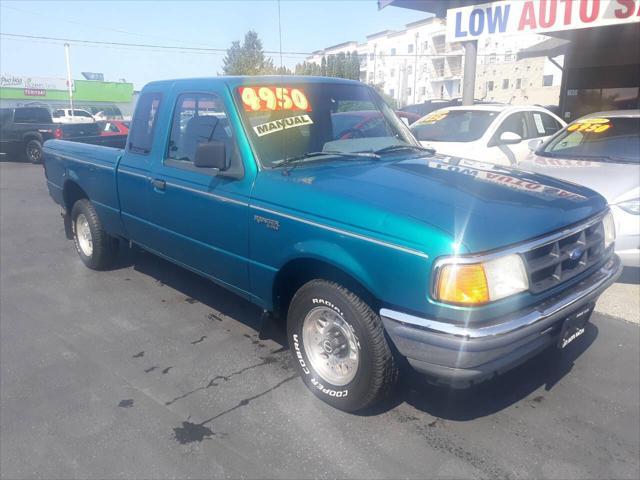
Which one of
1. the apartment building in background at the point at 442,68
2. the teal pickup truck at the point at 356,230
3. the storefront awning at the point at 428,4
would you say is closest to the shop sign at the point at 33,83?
the apartment building in background at the point at 442,68

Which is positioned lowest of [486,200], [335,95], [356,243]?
[356,243]

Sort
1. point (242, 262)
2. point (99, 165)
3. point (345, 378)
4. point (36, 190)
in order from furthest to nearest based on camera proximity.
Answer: point (36, 190), point (99, 165), point (242, 262), point (345, 378)

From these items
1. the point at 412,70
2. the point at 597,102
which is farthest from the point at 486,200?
the point at 412,70

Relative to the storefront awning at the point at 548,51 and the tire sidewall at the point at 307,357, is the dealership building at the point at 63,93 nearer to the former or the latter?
the storefront awning at the point at 548,51

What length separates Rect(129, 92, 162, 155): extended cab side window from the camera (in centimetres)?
450

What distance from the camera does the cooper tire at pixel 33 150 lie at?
17.5 m

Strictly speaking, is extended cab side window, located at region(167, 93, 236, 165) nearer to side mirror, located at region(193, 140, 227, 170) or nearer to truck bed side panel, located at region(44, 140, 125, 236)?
side mirror, located at region(193, 140, 227, 170)

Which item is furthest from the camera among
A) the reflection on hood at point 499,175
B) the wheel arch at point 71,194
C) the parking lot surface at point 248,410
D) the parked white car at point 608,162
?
the wheel arch at point 71,194

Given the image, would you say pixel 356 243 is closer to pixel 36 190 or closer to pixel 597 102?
pixel 36 190

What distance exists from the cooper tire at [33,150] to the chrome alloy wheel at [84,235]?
13497 millimetres

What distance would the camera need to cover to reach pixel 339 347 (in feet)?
10.4

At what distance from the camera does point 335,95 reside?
4.12 metres

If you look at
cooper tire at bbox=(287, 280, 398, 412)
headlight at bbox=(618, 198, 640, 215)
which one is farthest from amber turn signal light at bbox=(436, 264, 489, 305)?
headlight at bbox=(618, 198, 640, 215)

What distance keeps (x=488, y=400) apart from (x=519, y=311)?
96 cm
